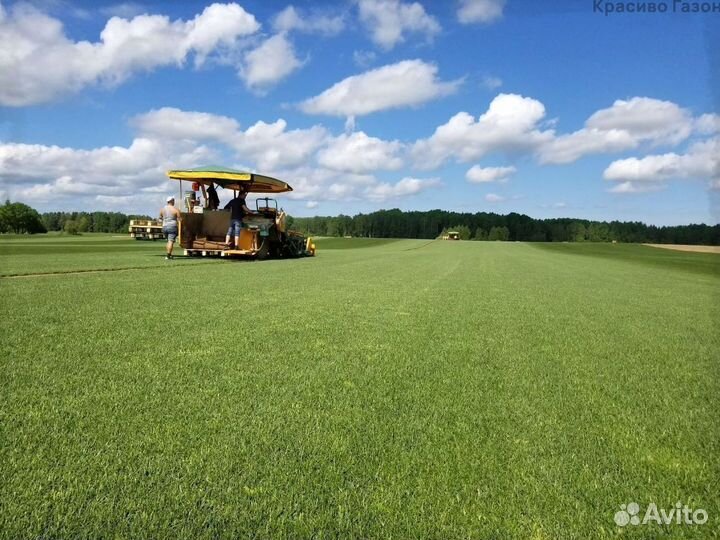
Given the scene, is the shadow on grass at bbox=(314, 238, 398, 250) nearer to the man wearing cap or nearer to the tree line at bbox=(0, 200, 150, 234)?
the tree line at bbox=(0, 200, 150, 234)

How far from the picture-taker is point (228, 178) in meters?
18.3

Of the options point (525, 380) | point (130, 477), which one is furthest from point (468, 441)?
point (130, 477)

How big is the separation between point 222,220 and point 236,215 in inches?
33.5

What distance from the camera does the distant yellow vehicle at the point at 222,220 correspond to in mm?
18328

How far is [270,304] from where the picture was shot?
776cm

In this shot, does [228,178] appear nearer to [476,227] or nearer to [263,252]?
[263,252]

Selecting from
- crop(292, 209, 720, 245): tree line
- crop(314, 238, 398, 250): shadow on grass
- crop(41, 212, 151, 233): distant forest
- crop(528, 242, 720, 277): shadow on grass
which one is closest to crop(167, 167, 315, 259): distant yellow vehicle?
crop(528, 242, 720, 277): shadow on grass

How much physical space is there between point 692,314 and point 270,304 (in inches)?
297

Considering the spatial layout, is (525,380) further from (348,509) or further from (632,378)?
(348,509)

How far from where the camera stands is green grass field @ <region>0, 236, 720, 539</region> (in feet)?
7.21

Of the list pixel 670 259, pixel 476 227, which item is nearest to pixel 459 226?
pixel 476 227

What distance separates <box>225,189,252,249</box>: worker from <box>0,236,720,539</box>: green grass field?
12.6 metres

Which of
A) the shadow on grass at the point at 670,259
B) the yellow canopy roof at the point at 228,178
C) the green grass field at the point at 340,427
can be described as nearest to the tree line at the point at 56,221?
the yellow canopy roof at the point at 228,178

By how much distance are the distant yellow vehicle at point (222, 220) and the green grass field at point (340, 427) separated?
12.4 meters
